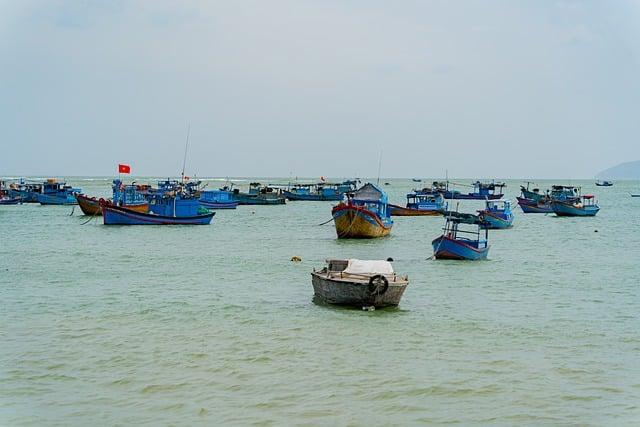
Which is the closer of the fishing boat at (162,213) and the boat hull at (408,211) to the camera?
the fishing boat at (162,213)

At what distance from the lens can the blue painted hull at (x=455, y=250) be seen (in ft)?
103

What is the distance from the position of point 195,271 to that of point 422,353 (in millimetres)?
15068

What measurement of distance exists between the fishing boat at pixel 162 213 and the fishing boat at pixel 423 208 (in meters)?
21.2

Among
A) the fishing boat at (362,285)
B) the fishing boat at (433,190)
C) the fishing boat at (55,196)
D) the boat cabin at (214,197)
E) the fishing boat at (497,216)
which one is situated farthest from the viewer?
the fishing boat at (433,190)

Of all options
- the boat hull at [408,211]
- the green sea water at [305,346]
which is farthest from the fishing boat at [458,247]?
the boat hull at [408,211]

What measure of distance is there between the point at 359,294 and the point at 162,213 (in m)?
35.0

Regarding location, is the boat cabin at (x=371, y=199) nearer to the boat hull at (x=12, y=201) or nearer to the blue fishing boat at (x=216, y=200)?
the blue fishing boat at (x=216, y=200)

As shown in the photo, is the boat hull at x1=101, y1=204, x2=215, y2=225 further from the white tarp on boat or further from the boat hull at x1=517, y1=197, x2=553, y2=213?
the boat hull at x1=517, y1=197, x2=553, y2=213

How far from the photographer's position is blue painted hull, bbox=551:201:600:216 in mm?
66375

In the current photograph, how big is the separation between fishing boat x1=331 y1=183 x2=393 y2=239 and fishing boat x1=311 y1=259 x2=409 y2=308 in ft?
68.3

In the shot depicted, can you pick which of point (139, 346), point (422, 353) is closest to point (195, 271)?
point (139, 346)

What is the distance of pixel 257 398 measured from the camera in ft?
42.4

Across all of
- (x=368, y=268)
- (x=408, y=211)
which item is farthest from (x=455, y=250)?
(x=408, y=211)

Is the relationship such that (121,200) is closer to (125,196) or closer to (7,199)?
(125,196)
